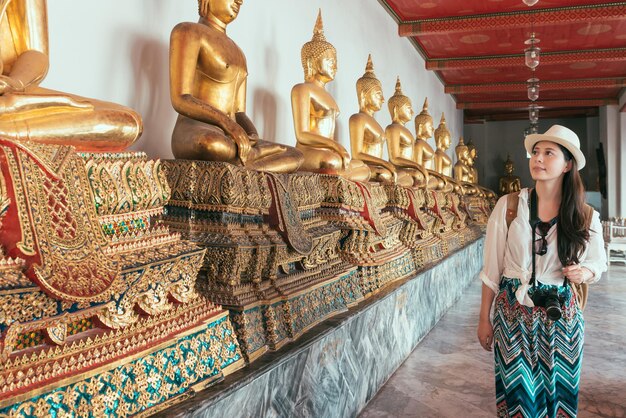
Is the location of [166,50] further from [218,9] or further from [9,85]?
[9,85]

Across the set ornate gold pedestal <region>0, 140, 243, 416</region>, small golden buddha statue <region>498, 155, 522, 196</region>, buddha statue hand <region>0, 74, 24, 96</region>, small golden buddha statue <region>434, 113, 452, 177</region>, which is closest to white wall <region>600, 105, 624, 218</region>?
small golden buddha statue <region>498, 155, 522, 196</region>

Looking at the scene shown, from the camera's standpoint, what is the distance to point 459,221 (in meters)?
6.35

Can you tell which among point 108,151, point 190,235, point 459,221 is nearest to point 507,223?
point 190,235

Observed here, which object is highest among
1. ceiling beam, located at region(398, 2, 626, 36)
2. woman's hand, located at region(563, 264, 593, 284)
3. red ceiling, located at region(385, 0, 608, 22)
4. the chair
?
red ceiling, located at region(385, 0, 608, 22)

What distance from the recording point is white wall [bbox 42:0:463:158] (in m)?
2.18

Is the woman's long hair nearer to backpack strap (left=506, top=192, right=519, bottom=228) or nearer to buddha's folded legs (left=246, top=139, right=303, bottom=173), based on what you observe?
backpack strap (left=506, top=192, right=519, bottom=228)

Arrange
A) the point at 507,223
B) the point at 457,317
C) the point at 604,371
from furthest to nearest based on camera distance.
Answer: the point at 457,317 < the point at 604,371 < the point at 507,223

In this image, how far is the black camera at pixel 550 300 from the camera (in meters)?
1.84

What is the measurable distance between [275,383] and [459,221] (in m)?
4.91

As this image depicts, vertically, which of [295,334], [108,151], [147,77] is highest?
[147,77]

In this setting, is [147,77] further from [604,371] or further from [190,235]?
[604,371]

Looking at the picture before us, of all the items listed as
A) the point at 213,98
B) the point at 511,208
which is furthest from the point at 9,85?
the point at 511,208

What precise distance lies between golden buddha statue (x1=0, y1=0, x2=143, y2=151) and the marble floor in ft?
5.37

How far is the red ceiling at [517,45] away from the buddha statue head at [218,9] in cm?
419
